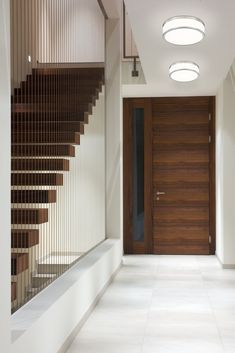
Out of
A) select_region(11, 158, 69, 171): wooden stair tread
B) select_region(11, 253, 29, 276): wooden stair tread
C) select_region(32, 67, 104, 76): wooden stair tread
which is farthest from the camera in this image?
select_region(32, 67, 104, 76): wooden stair tread

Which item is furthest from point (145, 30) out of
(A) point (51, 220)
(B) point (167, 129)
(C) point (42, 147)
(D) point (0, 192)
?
(B) point (167, 129)

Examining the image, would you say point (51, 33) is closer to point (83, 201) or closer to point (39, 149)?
point (39, 149)

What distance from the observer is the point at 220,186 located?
34.2 feet

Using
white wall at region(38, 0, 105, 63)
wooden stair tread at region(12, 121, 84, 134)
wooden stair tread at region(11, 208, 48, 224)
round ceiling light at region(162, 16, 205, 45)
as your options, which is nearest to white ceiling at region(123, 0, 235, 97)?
round ceiling light at region(162, 16, 205, 45)

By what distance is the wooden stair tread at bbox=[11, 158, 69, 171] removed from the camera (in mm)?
5387

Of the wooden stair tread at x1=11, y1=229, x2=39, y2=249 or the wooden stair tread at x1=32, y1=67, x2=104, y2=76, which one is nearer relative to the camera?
the wooden stair tread at x1=11, y1=229, x2=39, y2=249

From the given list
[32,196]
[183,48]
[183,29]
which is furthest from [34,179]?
[183,48]

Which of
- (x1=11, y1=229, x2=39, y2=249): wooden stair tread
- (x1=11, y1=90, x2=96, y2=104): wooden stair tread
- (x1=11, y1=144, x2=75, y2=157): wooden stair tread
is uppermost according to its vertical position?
(x1=11, y1=90, x2=96, y2=104): wooden stair tread

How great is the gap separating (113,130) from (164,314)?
405 cm

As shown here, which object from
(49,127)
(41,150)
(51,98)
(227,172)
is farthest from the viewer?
(227,172)

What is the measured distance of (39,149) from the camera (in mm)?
5902

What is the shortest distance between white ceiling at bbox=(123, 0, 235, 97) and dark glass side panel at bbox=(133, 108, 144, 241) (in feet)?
3.50

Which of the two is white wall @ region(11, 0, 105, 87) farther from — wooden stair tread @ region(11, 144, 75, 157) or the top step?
wooden stair tread @ region(11, 144, 75, 157)

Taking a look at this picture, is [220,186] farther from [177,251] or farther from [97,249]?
[97,249]
